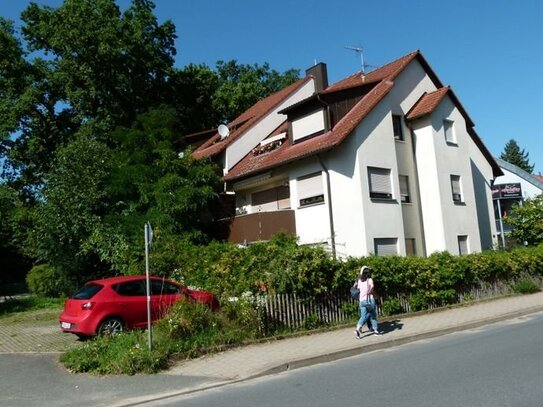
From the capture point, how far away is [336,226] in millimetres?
21062

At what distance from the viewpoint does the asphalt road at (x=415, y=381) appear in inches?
265

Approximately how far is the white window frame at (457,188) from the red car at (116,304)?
1459 centimetres

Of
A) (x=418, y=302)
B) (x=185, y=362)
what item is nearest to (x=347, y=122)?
(x=418, y=302)

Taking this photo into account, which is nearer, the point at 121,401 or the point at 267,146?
the point at 121,401

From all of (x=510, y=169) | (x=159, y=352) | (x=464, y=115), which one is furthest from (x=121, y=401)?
(x=510, y=169)

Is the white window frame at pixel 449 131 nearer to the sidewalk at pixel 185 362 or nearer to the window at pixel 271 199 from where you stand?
the window at pixel 271 199

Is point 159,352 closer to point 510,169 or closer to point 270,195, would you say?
point 270,195

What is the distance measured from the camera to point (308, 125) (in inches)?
921

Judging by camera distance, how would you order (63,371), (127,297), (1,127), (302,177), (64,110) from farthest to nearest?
(64,110) → (1,127) → (302,177) → (127,297) → (63,371)

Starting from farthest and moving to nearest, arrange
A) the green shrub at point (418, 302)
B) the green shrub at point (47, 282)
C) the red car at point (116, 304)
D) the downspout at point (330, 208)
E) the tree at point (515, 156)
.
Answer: the tree at point (515, 156), the green shrub at point (47, 282), the downspout at point (330, 208), the green shrub at point (418, 302), the red car at point (116, 304)

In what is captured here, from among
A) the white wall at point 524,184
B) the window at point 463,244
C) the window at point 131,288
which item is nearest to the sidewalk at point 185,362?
the window at point 131,288

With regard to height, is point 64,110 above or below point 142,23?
below

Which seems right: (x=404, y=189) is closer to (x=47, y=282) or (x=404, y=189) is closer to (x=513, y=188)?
(x=47, y=282)

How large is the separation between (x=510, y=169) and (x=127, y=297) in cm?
4462
